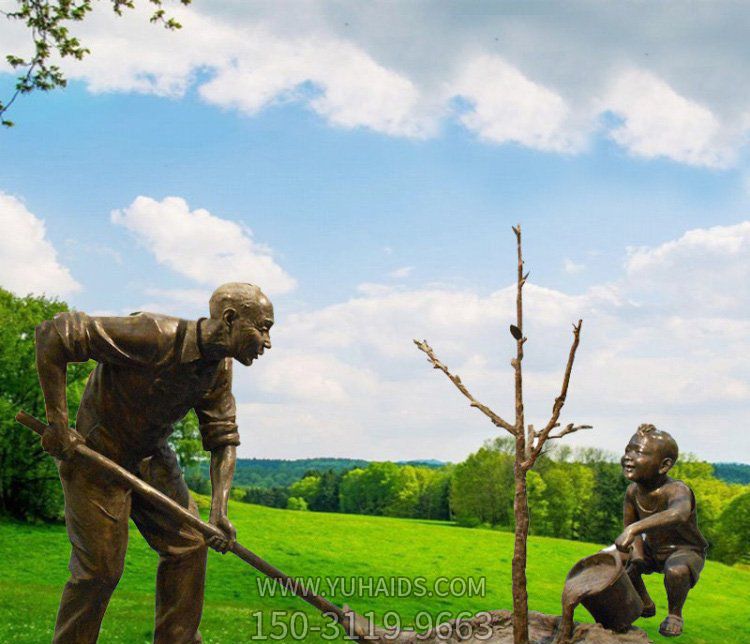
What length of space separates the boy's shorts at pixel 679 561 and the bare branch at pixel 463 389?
1.42 meters

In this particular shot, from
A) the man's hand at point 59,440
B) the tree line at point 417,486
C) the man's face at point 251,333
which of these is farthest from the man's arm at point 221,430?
the tree line at point 417,486

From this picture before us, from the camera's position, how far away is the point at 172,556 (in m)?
4.78

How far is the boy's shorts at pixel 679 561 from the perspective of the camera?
6109mm

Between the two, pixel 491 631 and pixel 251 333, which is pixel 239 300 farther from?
pixel 491 631

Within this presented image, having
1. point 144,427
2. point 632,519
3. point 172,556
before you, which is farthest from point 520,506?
point 144,427

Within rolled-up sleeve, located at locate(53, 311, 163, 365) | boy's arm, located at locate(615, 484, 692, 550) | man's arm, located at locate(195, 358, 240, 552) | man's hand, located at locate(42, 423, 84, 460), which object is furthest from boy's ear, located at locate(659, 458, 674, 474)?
man's hand, located at locate(42, 423, 84, 460)

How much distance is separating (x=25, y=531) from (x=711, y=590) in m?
15.2

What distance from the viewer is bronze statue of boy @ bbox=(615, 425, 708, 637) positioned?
19.7ft

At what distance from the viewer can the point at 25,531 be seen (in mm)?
16922

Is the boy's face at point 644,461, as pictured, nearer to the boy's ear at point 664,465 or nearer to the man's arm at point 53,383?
the boy's ear at point 664,465

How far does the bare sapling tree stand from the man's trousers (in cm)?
269

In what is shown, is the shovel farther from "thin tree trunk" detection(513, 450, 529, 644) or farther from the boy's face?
the boy's face

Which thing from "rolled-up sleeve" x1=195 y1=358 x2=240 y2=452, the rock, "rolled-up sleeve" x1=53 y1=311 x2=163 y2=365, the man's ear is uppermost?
the man's ear

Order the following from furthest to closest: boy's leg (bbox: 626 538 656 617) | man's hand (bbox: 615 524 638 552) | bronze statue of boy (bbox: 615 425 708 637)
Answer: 1. boy's leg (bbox: 626 538 656 617)
2. bronze statue of boy (bbox: 615 425 708 637)
3. man's hand (bbox: 615 524 638 552)
